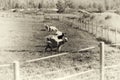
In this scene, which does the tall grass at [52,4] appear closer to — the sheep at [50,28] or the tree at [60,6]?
the tree at [60,6]

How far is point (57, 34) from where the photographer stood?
605cm

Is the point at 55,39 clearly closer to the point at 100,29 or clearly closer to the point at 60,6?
the point at 60,6

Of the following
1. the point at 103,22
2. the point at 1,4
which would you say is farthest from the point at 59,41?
the point at 1,4

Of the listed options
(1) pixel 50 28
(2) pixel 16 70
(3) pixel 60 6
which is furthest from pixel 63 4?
(2) pixel 16 70

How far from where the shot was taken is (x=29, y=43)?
21.5 ft

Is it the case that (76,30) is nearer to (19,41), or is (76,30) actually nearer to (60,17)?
(60,17)

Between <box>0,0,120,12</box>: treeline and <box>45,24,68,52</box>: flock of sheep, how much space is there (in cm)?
42

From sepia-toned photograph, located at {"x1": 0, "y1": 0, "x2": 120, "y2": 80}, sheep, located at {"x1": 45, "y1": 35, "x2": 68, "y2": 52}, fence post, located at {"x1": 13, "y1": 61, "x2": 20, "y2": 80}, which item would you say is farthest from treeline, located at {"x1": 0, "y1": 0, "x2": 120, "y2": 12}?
fence post, located at {"x1": 13, "y1": 61, "x2": 20, "y2": 80}

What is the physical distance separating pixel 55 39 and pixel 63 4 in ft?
2.17

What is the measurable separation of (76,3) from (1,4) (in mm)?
1162

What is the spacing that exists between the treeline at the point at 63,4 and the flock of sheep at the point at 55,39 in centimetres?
42

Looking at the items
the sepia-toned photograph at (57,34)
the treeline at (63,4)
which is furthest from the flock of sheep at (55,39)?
the treeline at (63,4)

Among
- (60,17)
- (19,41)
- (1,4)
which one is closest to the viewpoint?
(1,4)

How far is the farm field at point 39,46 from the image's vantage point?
6.03 m
